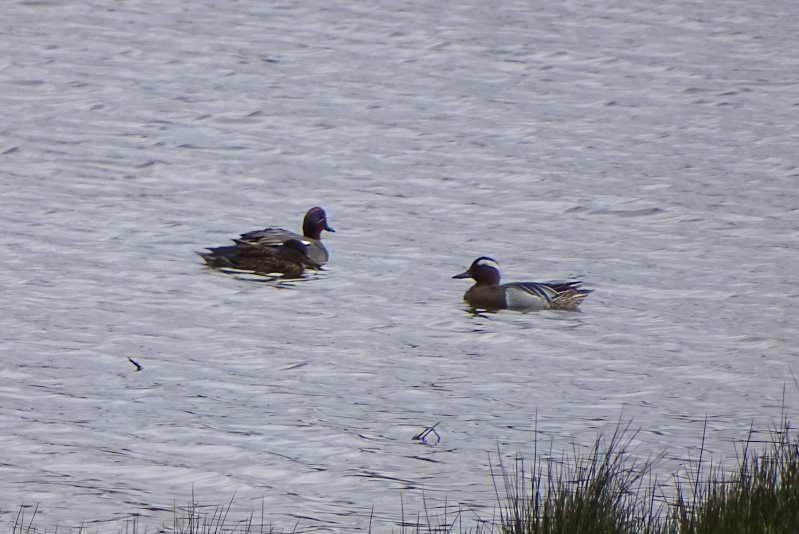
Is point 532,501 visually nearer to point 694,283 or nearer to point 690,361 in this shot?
point 690,361

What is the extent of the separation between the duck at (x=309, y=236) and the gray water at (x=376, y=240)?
232 mm

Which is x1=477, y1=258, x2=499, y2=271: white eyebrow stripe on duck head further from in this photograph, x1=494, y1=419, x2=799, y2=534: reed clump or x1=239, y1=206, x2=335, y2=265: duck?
x1=494, y1=419, x2=799, y2=534: reed clump

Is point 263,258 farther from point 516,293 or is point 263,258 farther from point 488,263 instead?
point 516,293

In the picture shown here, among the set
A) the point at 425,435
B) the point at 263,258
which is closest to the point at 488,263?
the point at 263,258

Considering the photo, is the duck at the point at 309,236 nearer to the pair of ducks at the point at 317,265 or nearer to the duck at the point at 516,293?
the pair of ducks at the point at 317,265

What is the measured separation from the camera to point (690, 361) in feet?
41.3

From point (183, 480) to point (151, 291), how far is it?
5349mm

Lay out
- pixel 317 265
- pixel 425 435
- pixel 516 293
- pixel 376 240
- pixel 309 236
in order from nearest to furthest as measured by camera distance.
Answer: pixel 425 435, pixel 516 293, pixel 317 265, pixel 309 236, pixel 376 240

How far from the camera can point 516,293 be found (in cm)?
1470

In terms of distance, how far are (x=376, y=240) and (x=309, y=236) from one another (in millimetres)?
800

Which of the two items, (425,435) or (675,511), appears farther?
(425,435)

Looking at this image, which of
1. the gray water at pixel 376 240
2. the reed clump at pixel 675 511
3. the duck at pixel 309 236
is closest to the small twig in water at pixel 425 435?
the gray water at pixel 376 240

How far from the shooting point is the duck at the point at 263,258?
1536 cm

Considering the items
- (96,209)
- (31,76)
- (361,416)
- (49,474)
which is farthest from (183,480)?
(31,76)
